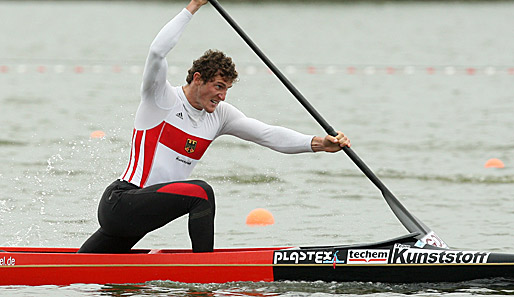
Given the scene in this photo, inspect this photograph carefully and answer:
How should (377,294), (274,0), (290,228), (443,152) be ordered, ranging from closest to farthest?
(377,294), (290,228), (443,152), (274,0)

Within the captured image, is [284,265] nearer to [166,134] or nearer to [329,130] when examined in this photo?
[329,130]

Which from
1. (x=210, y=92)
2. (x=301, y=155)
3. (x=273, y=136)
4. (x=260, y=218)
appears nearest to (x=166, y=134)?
(x=210, y=92)

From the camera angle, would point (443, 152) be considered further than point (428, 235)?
Yes

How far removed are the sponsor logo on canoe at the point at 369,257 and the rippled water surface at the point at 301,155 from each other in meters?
0.17

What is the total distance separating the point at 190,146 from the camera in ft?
21.7

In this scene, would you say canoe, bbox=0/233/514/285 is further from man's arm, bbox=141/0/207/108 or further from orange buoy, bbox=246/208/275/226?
orange buoy, bbox=246/208/275/226

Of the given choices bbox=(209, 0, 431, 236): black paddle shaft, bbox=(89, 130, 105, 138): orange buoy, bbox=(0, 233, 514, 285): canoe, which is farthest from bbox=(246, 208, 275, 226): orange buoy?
bbox=(89, 130, 105, 138): orange buoy

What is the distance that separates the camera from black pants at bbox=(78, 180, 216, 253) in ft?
21.1

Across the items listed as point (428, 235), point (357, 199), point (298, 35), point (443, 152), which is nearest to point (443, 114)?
point (443, 152)

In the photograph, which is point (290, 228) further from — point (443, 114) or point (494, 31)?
point (494, 31)

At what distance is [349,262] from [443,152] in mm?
6499

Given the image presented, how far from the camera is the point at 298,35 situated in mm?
33312

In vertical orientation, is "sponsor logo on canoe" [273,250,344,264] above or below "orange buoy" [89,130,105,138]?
below

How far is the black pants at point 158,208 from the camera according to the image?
6441mm
